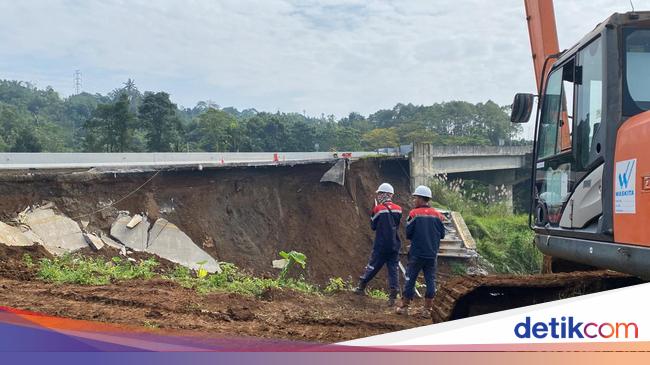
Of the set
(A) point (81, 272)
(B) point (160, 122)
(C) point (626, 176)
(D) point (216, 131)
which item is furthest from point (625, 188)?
(D) point (216, 131)

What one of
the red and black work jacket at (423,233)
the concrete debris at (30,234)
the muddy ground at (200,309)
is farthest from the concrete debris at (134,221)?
the red and black work jacket at (423,233)

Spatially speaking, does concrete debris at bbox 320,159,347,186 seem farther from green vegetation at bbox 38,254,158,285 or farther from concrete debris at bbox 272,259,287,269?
green vegetation at bbox 38,254,158,285

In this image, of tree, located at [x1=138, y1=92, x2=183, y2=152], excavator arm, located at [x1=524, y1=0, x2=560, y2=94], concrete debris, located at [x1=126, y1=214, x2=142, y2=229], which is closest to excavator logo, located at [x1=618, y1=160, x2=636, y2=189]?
excavator arm, located at [x1=524, y1=0, x2=560, y2=94]

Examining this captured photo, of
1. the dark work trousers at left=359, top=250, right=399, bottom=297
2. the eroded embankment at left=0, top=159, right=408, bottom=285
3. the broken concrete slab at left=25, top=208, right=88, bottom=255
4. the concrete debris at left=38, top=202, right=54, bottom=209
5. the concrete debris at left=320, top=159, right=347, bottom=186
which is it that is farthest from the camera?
the concrete debris at left=320, top=159, right=347, bottom=186

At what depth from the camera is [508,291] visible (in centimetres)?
491

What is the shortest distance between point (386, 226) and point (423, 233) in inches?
49.0

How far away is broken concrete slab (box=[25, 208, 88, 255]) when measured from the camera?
11859 millimetres

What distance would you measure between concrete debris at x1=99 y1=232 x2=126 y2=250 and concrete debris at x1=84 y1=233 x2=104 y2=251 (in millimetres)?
216

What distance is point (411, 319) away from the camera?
6957 millimetres

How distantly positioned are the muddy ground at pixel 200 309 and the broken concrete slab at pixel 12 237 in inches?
86.9

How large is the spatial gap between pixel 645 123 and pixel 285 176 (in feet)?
52.9

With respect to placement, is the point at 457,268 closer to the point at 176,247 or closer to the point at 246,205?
the point at 246,205

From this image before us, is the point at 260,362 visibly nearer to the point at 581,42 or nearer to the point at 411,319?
the point at 581,42

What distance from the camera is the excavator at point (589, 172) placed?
→ 3582mm
